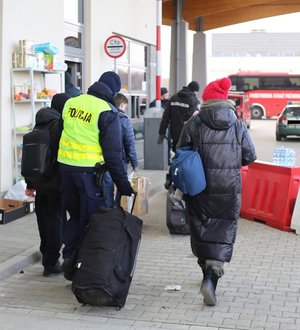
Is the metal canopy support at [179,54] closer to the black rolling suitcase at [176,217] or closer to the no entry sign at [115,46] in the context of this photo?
the no entry sign at [115,46]

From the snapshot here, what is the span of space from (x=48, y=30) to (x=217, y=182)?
6030mm

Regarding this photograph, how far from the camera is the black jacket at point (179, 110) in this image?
34.6 feet

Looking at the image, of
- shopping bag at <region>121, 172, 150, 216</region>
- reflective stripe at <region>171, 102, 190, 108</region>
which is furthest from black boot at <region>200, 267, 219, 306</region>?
reflective stripe at <region>171, 102, 190, 108</region>

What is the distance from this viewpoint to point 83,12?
38.9 ft

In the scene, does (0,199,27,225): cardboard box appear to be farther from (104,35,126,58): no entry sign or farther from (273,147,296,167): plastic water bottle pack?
(104,35,126,58): no entry sign

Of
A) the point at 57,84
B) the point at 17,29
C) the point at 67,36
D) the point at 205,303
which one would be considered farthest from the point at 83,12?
the point at 205,303

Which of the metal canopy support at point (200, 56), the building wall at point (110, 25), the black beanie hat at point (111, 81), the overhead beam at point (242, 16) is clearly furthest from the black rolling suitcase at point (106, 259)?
the metal canopy support at point (200, 56)

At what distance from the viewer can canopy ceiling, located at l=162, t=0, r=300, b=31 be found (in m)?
27.0

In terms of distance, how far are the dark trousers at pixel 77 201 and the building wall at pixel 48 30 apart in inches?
156

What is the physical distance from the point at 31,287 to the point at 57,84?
17.5 feet

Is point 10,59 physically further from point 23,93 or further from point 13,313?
point 13,313

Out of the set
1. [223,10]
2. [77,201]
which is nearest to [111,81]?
[77,201]

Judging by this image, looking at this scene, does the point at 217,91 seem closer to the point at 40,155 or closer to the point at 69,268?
the point at 40,155

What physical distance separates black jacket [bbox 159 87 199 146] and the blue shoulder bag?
5.54m
